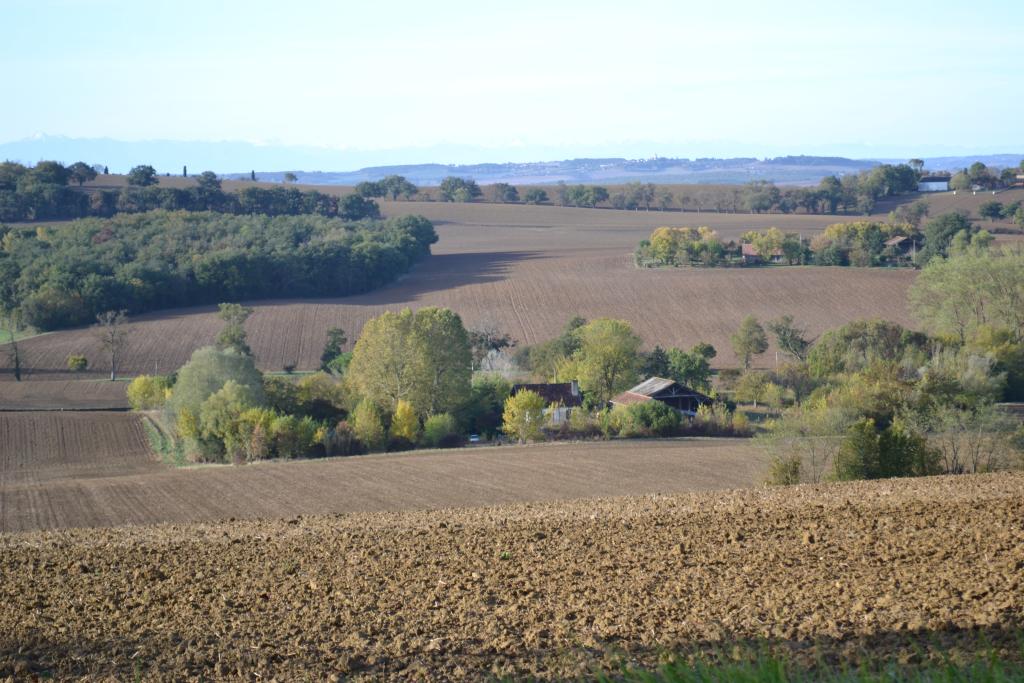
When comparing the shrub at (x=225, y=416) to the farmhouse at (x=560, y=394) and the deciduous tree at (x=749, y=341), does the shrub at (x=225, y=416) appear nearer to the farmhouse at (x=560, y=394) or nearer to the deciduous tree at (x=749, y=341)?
the farmhouse at (x=560, y=394)

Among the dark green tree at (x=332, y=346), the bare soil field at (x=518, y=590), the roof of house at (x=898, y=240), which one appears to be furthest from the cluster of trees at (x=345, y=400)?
the roof of house at (x=898, y=240)

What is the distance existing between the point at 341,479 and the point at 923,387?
20872 mm

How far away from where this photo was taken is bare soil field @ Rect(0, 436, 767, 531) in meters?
27.0

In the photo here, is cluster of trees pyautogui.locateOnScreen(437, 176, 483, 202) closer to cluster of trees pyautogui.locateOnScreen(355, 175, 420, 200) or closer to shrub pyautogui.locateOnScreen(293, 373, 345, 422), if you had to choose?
cluster of trees pyautogui.locateOnScreen(355, 175, 420, 200)

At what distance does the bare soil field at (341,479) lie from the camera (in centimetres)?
2697

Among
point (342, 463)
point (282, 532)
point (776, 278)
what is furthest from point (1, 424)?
point (776, 278)

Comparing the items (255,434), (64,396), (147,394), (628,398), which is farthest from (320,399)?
(64,396)

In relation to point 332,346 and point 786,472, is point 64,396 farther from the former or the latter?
point 786,472

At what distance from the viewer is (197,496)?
1152 inches

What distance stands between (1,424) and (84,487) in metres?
15.3

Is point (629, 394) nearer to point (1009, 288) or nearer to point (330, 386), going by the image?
point (330, 386)

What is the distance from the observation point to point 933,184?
141 m

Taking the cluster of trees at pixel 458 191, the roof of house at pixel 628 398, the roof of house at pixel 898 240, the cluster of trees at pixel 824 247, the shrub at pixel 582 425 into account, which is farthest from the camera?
the cluster of trees at pixel 458 191

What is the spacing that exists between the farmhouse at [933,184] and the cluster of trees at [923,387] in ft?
208
